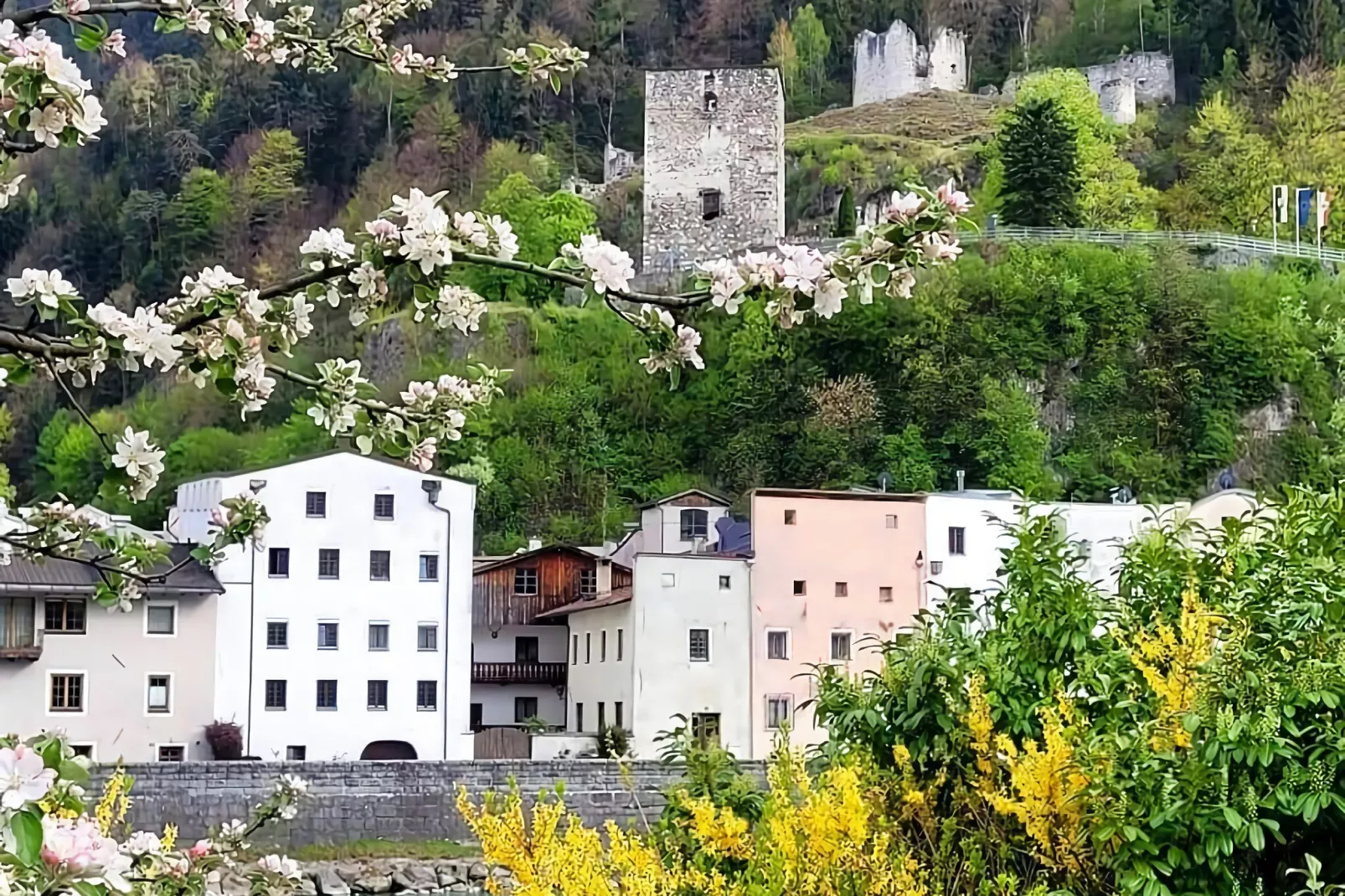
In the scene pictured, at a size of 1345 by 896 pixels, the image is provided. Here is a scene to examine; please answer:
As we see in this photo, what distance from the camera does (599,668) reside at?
3834cm

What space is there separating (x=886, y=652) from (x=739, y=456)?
51658mm

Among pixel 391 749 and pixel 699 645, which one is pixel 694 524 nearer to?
pixel 699 645

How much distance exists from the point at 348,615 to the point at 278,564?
1.47 m

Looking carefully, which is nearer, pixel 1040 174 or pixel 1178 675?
pixel 1178 675

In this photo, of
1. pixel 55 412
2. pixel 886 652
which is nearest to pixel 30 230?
pixel 55 412

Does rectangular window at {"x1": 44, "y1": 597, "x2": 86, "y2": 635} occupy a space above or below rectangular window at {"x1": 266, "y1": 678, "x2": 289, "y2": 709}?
above

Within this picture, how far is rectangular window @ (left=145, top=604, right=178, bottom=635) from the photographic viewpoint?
3397 centimetres

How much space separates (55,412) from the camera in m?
81.6

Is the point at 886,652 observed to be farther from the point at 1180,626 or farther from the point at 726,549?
the point at 726,549

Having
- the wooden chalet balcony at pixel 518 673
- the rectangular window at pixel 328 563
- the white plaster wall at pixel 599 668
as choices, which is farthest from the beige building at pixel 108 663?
the white plaster wall at pixel 599 668

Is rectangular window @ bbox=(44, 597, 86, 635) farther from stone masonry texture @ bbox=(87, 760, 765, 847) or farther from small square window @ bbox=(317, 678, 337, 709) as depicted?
small square window @ bbox=(317, 678, 337, 709)

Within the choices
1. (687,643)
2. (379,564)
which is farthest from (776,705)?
(379,564)

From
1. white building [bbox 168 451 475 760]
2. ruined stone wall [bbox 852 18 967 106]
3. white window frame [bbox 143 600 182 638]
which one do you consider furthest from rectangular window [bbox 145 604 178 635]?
ruined stone wall [bbox 852 18 967 106]

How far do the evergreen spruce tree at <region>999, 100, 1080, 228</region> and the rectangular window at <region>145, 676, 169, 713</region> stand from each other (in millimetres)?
38048
